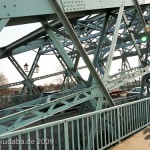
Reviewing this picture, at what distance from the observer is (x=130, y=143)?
7.80 metres

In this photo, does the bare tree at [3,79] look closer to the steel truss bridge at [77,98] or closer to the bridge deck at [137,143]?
the steel truss bridge at [77,98]

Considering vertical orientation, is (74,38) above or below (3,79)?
below

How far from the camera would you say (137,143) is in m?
7.74

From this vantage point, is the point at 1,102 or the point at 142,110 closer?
the point at 142,110

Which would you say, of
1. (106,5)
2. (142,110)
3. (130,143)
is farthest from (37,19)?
(142,110)

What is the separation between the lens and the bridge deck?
24.1 feet

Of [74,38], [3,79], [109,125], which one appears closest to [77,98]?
[109,125]

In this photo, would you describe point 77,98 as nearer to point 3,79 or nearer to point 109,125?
point 109,125

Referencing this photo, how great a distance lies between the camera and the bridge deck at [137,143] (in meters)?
7.36

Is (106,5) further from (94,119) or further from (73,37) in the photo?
(94,119)

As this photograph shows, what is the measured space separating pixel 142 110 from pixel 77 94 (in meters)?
2.74

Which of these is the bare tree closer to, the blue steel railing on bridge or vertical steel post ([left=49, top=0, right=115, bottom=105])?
the blue steel railing on bridge

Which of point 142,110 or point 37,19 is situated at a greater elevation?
point 37,19

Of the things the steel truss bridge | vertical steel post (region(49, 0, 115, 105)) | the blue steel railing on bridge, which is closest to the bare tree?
the steel truss bridge
